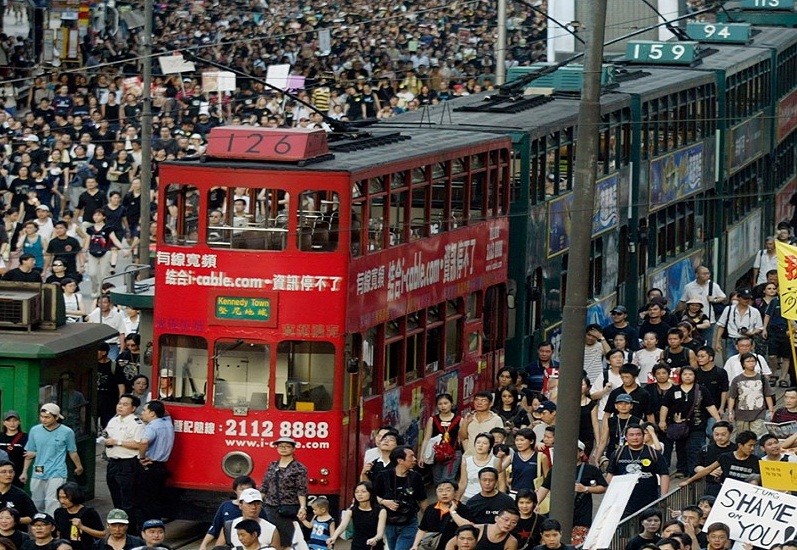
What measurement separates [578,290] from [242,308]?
12.0ft

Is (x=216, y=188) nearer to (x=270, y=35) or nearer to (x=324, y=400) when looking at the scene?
(x=324, y=400)

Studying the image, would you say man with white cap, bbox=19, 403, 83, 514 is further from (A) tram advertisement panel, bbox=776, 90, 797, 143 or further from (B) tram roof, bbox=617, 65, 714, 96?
(A) tram advertisement panel, bbox=776, 90, 797, 143

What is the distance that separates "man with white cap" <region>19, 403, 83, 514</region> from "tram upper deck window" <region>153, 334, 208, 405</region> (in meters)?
0.91

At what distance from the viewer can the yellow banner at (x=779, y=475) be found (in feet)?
57.9

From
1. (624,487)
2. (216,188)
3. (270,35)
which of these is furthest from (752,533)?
(270,35)

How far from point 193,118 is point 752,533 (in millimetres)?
26909

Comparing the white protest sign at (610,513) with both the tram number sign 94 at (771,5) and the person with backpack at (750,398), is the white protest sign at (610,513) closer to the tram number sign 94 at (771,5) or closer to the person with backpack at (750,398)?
the person with backpack at (750,398)

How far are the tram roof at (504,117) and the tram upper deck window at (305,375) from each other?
240 inches

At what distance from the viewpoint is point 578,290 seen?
17.3m

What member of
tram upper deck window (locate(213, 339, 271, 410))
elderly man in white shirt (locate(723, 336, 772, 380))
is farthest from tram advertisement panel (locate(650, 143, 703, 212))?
tram upper deck window (locate(213, 339, 271, 410))

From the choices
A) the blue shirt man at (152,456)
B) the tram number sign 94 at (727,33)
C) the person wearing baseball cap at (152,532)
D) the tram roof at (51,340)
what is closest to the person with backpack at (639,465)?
the blue shirt man at (152,456)

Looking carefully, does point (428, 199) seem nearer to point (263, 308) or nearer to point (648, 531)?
point (263, 308)

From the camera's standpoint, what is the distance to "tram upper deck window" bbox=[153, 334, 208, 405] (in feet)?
65.6

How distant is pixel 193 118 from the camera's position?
1690 inches
